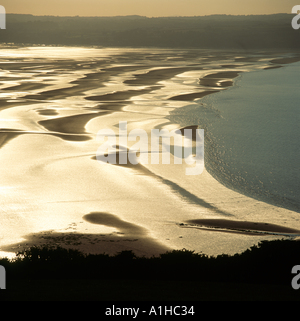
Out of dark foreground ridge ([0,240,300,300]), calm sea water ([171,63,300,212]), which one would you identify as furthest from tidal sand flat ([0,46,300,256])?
dark foreground ridge ([0,240,300,300])

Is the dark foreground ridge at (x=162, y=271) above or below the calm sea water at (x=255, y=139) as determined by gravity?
below

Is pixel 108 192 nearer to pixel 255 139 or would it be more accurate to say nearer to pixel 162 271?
pixel 162 271

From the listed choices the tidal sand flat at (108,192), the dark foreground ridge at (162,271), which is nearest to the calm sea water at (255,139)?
the tidal sand flat at (108,192)

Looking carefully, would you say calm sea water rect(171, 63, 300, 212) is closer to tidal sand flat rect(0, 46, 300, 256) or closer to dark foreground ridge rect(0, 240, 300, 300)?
tidal sand flat rect(0, 46, 300, 256)

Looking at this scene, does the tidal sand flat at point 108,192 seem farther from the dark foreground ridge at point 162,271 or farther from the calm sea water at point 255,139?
the dark foreground ridge at point 162,271

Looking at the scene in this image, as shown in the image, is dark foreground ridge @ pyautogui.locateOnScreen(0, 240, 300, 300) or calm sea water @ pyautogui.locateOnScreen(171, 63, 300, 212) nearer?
dark foreground ridge @ pyautogui.locateOnScreen(0, 240, 300, 300)

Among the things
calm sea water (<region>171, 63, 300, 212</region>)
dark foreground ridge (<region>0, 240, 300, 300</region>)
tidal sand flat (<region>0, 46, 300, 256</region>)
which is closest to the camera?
dark foreground ridge (<region>0, 240, 300, 300</region>)
